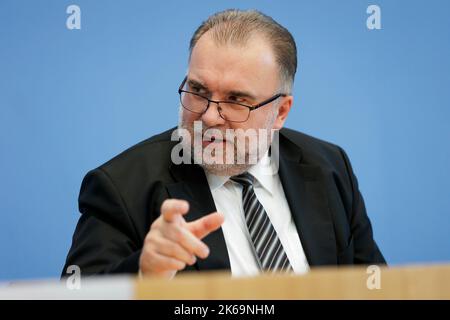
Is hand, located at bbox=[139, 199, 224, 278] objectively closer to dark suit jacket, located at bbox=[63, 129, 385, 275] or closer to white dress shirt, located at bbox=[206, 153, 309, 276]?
dark suit jacket, located at bbox=[63, 129, 385, 275]

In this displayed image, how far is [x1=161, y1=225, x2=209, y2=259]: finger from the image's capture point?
1043 mm

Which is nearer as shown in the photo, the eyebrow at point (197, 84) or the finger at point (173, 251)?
the finger at point (173, 251)

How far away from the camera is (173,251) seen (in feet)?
3.61

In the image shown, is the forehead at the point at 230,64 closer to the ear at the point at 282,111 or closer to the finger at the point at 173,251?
the ear at the point at 282,111

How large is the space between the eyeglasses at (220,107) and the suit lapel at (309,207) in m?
0.22

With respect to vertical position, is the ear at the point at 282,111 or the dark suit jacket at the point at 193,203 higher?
the ear at the point at 282,111

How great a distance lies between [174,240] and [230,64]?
0.70 m

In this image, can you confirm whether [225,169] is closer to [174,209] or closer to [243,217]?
[243,217]

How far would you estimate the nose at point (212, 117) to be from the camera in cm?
165

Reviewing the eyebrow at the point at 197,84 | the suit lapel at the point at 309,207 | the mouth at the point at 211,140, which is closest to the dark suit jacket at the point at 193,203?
the suit lapel at the point at 309,207

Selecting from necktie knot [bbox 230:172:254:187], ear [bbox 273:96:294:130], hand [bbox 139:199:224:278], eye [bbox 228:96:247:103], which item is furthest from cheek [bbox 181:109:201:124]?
hand [bbox 139:199:224:278]

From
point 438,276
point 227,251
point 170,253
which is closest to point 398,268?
point 438,276

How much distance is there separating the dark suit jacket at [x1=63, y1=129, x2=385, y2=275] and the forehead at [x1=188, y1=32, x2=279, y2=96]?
0.81 feet

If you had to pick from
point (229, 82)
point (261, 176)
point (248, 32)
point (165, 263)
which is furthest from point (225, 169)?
point (165, 263)
